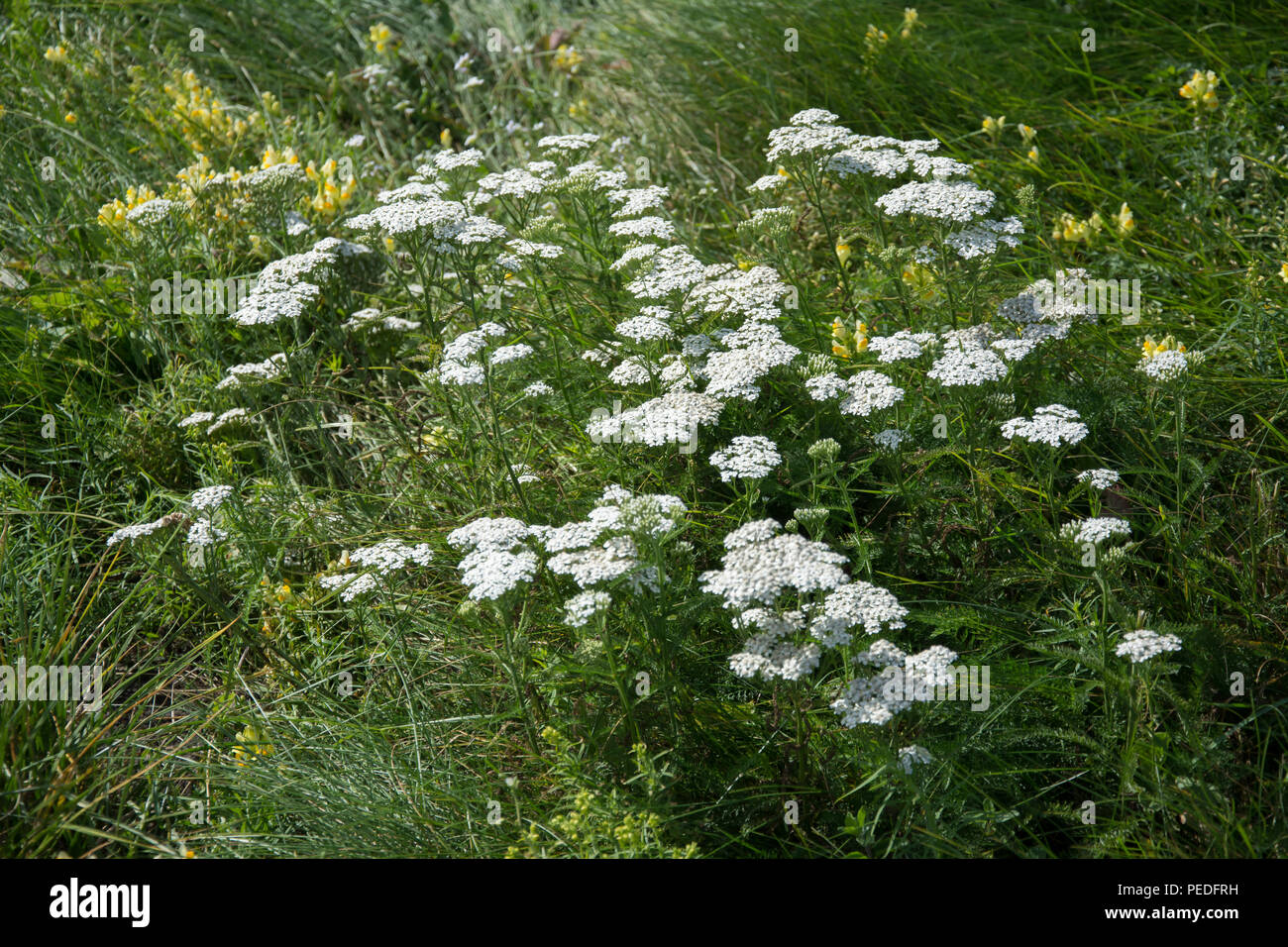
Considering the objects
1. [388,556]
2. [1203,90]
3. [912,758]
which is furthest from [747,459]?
[1203,90]

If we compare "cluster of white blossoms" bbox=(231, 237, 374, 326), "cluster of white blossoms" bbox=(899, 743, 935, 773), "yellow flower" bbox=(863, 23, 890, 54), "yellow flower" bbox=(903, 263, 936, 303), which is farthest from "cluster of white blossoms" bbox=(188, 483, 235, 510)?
"yellow flower" bbox=(863, 23, 890, 54)

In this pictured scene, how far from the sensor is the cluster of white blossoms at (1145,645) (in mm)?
2219

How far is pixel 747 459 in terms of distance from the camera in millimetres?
2639

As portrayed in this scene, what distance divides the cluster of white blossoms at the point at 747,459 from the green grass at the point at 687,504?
0.55 feet

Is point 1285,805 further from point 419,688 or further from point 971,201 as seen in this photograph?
point 419,688

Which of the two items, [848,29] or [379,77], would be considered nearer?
[848,29]

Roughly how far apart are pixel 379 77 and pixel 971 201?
423 cm

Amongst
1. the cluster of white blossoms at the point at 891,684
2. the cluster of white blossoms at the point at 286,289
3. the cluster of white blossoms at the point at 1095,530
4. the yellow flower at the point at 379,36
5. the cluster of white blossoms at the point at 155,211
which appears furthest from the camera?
the yellow flower at the point at 379,36

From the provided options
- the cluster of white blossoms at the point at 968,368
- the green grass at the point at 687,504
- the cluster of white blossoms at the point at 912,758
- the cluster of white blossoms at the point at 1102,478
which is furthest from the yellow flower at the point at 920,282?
the cluster of white blossoms at the point at 912,758

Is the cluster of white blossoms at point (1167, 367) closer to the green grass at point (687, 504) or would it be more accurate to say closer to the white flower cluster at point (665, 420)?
the green grass at point (687, 504)

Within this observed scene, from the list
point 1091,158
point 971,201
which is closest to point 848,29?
point 1091,158

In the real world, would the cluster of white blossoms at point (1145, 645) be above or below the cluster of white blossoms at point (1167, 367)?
below

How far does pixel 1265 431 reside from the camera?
3182mm

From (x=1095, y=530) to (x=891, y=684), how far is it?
2.18 feet
